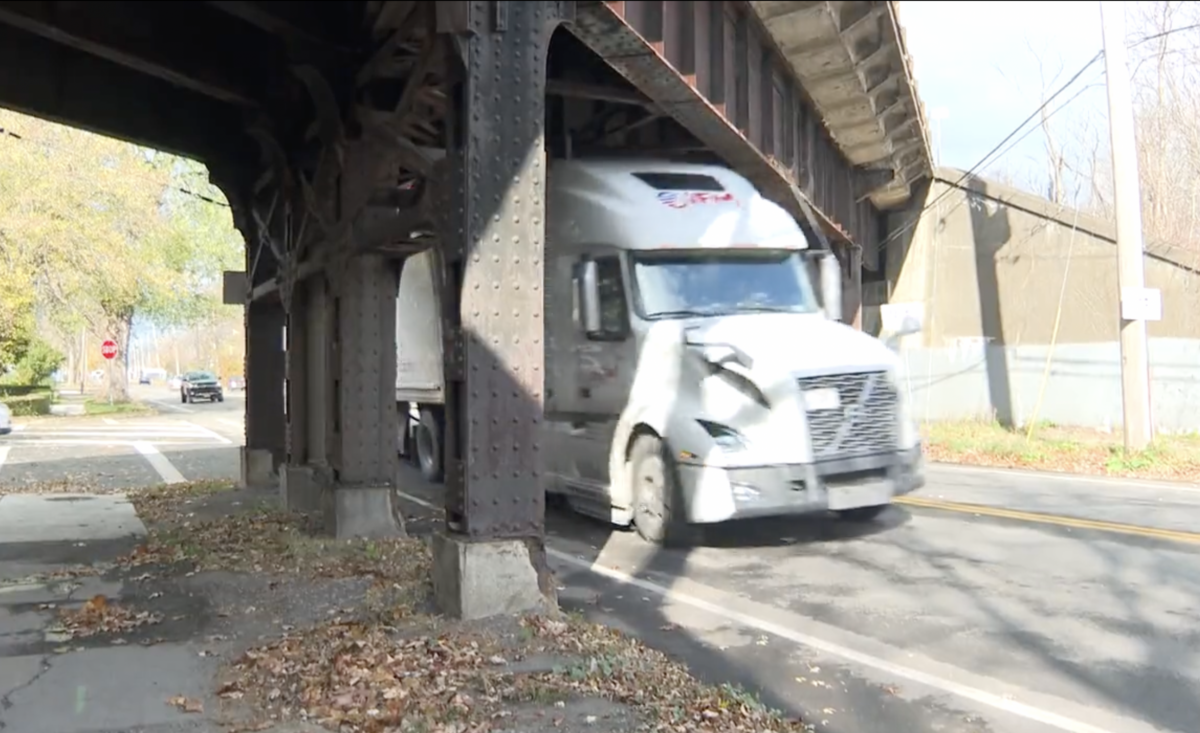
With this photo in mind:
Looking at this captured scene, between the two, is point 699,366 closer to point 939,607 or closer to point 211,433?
point 939,607

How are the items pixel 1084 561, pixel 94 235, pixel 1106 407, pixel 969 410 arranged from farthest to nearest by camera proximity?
pixel 94 235 < pixel 969 410 < pixel 1106 407 < pixel 1084 561

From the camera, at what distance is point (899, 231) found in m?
25.0

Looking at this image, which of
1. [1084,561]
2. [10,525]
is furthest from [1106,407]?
[10,525]

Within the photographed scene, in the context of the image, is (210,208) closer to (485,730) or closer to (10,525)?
(10,525)

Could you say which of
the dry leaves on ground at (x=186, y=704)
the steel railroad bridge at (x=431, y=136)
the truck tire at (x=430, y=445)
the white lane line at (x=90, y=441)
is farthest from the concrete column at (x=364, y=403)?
the white lane line at (x=90, y=441)

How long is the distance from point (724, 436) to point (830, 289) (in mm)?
2779

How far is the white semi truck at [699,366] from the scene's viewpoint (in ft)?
29.8

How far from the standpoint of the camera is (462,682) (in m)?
5.36

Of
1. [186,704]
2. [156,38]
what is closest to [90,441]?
[156,38]

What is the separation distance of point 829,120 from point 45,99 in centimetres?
1092

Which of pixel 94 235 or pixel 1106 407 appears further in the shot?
pixel 94 235

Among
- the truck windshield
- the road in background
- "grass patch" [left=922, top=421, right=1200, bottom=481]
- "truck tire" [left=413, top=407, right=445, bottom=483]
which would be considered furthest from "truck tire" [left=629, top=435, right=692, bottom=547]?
the road in background

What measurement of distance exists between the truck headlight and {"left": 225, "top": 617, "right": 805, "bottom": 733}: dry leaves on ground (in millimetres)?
2904

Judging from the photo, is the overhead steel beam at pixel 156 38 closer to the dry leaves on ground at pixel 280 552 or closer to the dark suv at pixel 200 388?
the dry leaves on ground at pixel 280 552
